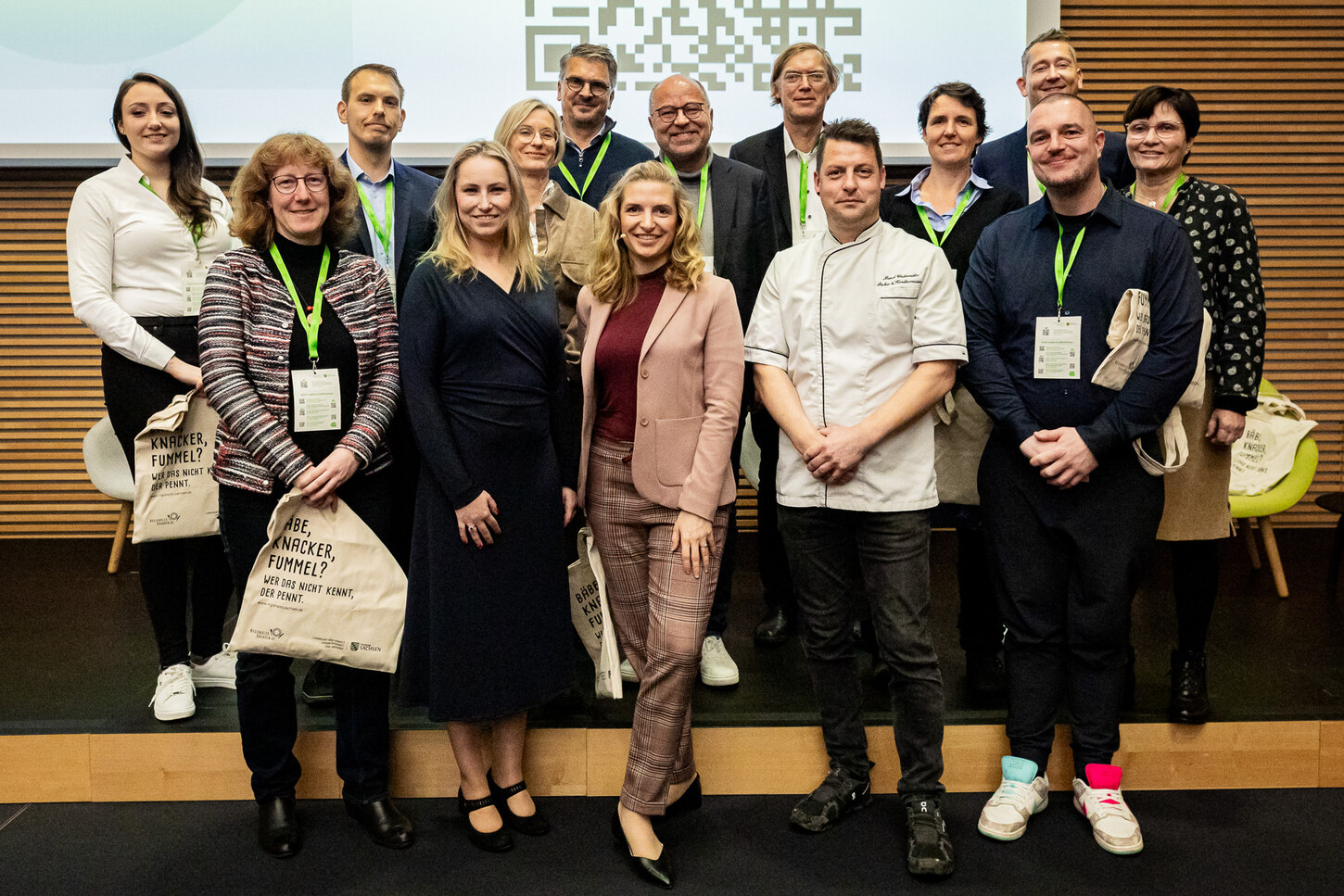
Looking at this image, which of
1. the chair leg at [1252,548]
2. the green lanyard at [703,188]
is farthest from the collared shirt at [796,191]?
the chair leg at [1252,548]

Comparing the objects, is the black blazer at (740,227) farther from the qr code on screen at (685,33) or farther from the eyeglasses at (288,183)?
the qr code on screen at (685,33)

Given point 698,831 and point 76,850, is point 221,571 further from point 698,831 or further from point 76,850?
point 698,831

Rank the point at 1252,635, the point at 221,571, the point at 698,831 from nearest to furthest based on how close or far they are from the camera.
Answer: the point at 698,831
the point at 221,571
the point at 1252,635

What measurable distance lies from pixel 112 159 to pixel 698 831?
3.90 m

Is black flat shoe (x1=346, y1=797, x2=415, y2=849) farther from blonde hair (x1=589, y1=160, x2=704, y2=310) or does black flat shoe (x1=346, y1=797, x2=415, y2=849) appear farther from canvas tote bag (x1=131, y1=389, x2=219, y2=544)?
blonde hair (x1=589, y1=160, x2=704, y2=310)

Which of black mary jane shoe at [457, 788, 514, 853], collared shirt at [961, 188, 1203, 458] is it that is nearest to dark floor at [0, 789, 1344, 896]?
black mary jane shoe at [457, 788, 514, 853]

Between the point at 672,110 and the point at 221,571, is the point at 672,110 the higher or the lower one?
the higher one

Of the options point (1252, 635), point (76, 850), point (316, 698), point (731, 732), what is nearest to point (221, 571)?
point (316, 698)

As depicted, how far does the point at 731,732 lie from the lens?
8.71 ft

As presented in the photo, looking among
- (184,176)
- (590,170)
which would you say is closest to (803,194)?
(590,170)

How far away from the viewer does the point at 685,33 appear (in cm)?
412

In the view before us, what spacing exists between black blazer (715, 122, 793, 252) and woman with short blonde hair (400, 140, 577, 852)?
3.24 ft

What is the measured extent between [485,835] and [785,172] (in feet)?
7.04

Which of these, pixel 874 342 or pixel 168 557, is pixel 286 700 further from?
pixel 874 342
